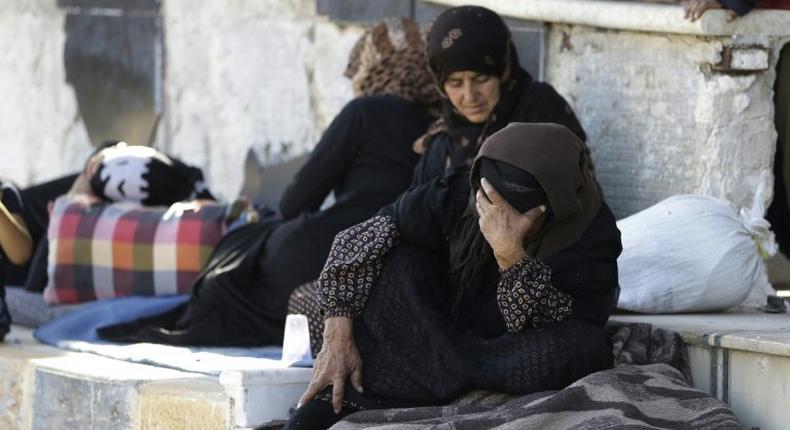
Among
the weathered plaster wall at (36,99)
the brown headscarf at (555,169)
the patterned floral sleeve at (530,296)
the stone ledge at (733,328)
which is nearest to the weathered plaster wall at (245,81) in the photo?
the weathered plaster wall at (36,99)

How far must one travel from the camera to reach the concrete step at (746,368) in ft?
13.0

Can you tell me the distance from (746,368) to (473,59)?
4.73 feet

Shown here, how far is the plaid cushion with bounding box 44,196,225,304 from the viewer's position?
6.24 meters

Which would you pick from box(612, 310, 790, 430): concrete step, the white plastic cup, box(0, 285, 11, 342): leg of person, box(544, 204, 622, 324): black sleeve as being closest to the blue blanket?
the white plastic cup

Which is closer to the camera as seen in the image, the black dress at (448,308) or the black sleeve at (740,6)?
the black dress at (448,308)

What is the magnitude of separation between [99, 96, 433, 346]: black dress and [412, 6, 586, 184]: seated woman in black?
1.28 feet

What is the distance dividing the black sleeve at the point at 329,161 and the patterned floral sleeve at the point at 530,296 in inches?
65.0

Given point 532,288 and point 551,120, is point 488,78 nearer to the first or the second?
point 551,120

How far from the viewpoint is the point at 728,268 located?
15.4 feet

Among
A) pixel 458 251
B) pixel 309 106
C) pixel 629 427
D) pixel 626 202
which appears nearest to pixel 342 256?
pixel 458 251

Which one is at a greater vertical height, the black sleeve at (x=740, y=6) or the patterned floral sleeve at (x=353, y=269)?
the black sleeve at (x=740, y=6)

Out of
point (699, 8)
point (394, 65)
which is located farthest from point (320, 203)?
point (699, 8)

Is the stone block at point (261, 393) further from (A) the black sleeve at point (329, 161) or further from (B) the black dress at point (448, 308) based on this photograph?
(A) the black sleeve at point (329, 161)

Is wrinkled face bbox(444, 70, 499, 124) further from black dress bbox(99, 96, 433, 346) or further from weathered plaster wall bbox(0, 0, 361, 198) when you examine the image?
weathered plaster wall bbox(0, 0, 361, 198)
